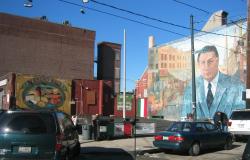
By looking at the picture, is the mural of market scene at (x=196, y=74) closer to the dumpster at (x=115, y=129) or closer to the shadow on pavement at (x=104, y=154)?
the dumpster at (x=115, y=129)

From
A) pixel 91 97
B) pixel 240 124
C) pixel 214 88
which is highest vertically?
pixel 214 88

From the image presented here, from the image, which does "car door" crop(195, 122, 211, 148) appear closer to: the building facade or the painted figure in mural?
the painted figure in mural

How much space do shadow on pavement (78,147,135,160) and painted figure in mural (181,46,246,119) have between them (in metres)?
25.2

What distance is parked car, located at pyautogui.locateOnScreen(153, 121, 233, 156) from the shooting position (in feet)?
56.0

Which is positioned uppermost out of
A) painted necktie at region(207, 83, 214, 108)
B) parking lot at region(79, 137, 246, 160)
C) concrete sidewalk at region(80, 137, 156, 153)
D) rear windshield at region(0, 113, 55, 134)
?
painted necktie at region(207, 83, 214, 108)

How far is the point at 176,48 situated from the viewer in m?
51.3

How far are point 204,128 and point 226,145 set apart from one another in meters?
2.04

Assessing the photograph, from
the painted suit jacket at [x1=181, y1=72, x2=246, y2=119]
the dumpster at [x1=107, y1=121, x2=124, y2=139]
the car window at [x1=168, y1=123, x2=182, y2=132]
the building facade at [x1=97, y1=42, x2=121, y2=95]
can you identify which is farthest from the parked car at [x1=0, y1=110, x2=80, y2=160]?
the building facade at [x1=97, y1=42, x2=121, y2=95]

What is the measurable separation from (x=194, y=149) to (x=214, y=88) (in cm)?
2759

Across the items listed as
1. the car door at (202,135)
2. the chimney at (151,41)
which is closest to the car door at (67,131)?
the car door at (202,135)

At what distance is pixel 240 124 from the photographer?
22.9 metres

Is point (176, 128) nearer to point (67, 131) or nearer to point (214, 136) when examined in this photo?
point (214, 136)

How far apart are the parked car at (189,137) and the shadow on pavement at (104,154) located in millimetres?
1641

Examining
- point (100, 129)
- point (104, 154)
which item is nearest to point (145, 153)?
point (104, 154)
